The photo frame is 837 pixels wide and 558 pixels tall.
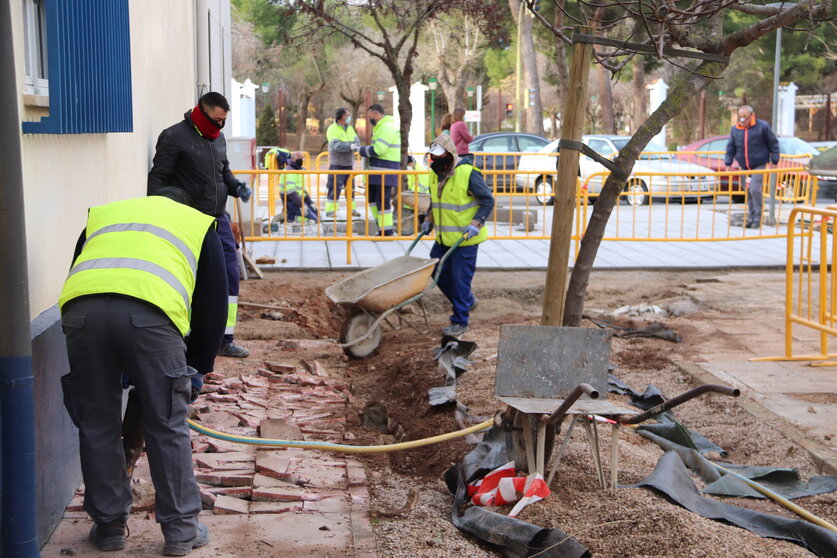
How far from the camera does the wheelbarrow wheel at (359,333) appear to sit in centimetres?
803

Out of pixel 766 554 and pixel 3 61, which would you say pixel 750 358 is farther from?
pixel 3 61

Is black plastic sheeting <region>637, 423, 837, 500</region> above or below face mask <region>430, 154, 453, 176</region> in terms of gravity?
below

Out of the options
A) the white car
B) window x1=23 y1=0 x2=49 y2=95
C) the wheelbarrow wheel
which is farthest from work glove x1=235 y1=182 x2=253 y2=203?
the white car

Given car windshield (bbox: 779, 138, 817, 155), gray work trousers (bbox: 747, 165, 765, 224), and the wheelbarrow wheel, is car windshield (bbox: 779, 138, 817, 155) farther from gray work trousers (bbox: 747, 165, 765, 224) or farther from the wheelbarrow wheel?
the wheelbarrow wheel

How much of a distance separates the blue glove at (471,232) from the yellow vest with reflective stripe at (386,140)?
6119 millimetres

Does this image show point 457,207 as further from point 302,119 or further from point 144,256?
point 302,119

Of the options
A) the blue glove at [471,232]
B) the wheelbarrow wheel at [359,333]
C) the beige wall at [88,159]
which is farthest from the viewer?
the blue glove at [471,232]

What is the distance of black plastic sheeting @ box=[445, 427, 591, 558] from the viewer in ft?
12.4

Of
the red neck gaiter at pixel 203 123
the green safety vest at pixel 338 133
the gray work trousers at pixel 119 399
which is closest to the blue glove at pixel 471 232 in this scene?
the red neck gaiter at pixel 203 123

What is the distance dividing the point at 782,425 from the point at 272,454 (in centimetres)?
311

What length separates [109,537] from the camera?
388 centimetres

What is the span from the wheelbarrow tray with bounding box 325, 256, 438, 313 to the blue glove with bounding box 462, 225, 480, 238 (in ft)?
1.16

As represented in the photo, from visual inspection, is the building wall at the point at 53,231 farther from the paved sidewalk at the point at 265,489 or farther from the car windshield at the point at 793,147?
the car windshield at the point at 793,147

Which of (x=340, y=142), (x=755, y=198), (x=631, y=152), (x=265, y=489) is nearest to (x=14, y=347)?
(x=265, y=489)
